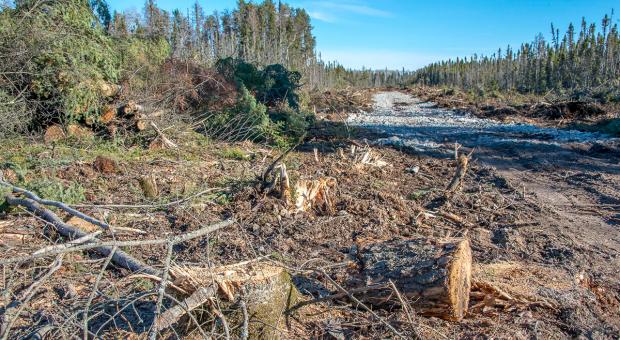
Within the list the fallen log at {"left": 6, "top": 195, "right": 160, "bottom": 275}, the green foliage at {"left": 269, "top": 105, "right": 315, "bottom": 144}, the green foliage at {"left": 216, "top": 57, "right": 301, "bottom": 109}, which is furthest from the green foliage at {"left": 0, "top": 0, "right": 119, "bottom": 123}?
the green foliage at {"left": 216, "top": 57, "right": 301, "bottom": 109}

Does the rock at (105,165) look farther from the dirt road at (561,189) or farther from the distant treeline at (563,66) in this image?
the distant treeline at (563,66)

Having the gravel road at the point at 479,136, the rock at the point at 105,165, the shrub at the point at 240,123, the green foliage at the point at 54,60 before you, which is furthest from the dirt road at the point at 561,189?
the green foliage at the point at 54,60

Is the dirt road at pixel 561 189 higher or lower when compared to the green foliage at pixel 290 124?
lower

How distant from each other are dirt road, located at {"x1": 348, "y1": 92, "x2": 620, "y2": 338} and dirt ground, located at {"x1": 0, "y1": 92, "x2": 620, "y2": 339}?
0.08 feet

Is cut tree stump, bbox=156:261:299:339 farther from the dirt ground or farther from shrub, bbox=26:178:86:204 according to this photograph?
shrub, bbox=26:178:86:204

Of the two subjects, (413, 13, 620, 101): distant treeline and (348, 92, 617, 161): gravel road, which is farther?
(413, 13, 620, 101): distant treeline

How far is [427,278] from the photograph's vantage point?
9.06 feet

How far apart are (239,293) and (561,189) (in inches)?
243

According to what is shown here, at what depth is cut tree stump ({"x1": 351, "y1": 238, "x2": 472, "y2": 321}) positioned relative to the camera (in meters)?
2.74

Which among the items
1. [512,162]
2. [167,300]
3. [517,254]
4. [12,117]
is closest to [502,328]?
[517,254]

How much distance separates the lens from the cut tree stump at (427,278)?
274 cm

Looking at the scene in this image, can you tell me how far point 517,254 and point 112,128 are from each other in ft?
23.3

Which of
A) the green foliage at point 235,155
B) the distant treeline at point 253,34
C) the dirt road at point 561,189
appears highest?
the distant treeline at point 253,34

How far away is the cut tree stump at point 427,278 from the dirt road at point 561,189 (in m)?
0.80
